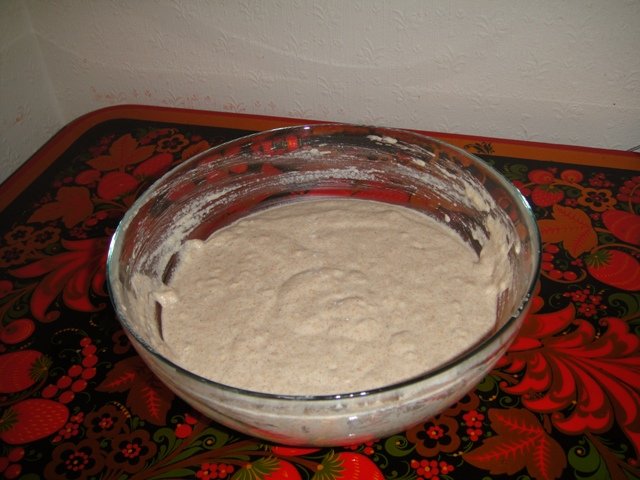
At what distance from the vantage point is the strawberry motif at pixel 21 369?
114cm

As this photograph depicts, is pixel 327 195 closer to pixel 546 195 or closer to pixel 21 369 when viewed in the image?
pixel 546 195

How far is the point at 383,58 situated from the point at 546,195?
55 cm

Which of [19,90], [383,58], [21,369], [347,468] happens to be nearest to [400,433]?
[347,468]

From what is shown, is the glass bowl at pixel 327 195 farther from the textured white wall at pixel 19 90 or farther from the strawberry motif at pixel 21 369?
the textured white wall at pixel 19 90

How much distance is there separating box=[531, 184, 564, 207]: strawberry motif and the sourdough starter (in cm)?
24

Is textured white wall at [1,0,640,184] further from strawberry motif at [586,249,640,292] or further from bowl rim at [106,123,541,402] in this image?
strawberry motif at [586,249,640,292]

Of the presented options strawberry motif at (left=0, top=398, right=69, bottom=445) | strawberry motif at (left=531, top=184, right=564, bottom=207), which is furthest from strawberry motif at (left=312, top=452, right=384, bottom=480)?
strawberry motif at (left=531, top=184, right=564, bottom=207)

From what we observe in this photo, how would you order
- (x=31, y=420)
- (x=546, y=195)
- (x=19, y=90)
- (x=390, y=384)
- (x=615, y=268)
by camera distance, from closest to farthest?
(x=390, y=384) → (x=31, y=420) → (x=615, y=268) → (x=546, y=195) → (x=19, y=90)

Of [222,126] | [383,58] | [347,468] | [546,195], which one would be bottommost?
Answer: [347,468]

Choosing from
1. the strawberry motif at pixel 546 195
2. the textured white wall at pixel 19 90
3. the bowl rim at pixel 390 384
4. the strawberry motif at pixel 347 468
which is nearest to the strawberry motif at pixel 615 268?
the strawberry motif at pixel 546 195

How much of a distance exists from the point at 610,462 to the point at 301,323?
1.82 feet

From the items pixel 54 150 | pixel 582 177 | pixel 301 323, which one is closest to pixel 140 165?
pixel 54 150

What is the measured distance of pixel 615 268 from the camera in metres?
1.28

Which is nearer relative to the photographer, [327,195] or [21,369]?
[21,369]
